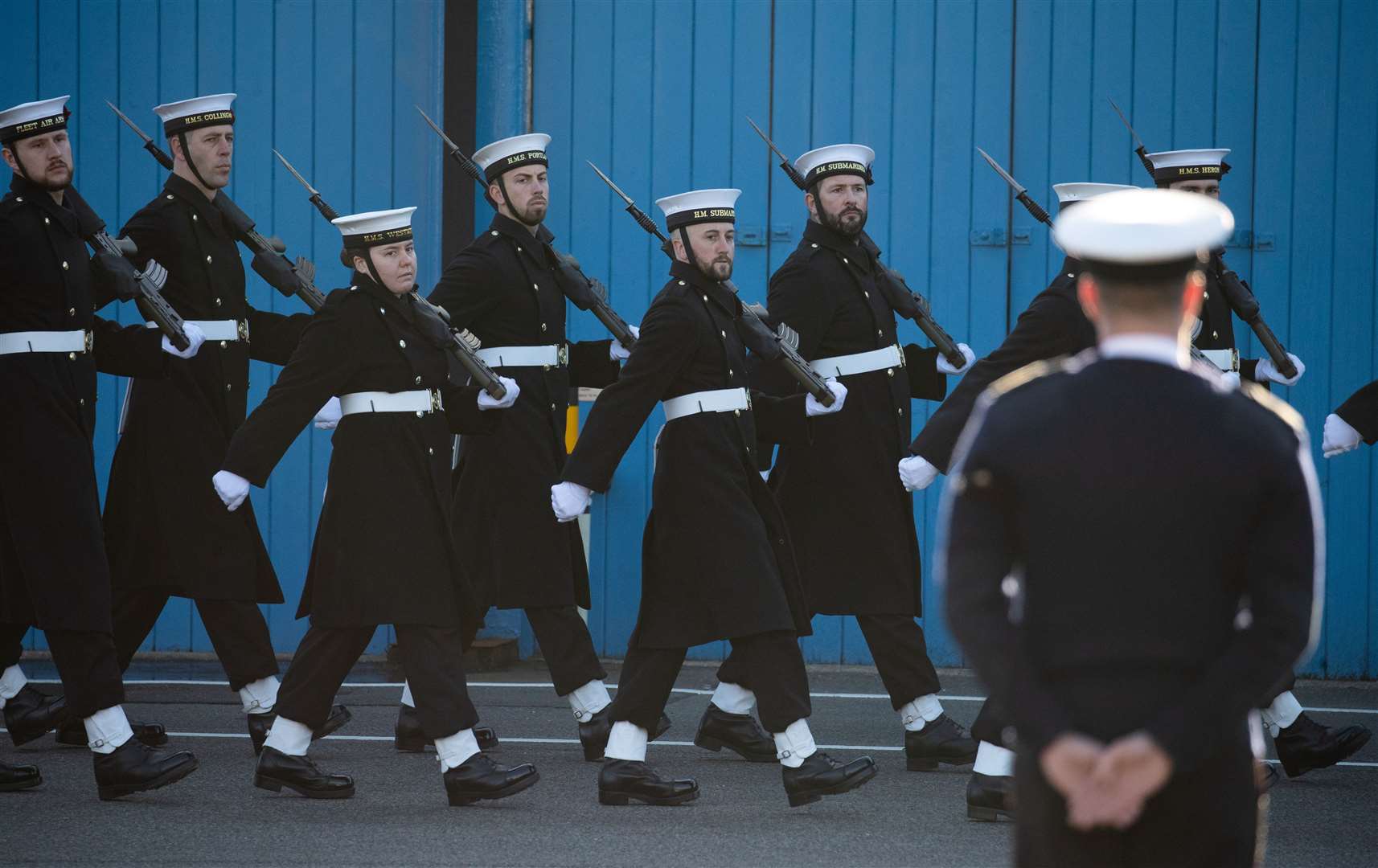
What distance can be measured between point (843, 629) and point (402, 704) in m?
2.94

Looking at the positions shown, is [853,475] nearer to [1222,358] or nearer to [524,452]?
[524,452]

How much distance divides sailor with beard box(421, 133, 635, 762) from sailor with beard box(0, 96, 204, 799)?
3.76 ft

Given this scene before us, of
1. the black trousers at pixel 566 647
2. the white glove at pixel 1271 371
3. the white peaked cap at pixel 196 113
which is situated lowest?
the black trousers at pixel 566 647

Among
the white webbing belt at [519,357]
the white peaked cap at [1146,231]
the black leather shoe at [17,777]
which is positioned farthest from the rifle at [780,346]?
the white peaked cap at [1146,231]

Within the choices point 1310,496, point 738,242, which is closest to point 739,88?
point 738,242

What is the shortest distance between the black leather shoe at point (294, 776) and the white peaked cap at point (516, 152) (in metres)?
2.39

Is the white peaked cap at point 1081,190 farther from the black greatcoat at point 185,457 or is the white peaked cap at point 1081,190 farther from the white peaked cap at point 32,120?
the white peaked cap at point 32,120

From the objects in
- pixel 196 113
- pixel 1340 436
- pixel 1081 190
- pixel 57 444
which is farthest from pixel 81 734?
pixel 1340 436

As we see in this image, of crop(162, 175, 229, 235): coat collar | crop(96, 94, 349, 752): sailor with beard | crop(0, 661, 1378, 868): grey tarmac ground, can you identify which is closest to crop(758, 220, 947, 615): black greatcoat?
crop(0, 661, 1378, 868): grey tarmac ground

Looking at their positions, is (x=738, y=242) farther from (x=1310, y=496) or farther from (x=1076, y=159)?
(x=1310, y=496)

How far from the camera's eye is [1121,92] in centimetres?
873

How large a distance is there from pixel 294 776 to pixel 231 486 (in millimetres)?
879

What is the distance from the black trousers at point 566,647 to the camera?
20.8 feet

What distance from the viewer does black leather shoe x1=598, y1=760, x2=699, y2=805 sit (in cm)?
560
